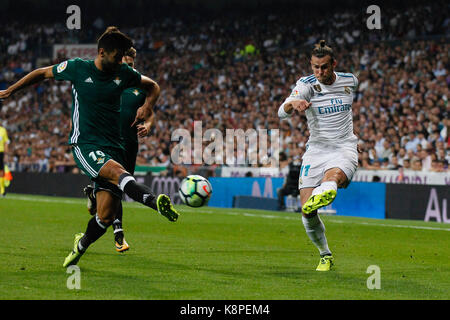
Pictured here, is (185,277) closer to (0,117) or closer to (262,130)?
(262,130)

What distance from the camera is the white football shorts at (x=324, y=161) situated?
846 cm

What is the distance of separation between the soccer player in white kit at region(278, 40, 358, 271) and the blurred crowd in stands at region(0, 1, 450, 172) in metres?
10.2

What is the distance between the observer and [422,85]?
948 inches

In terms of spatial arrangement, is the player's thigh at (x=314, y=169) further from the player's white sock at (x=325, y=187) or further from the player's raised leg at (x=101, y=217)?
the player's raised leg at (x=101, y=217)

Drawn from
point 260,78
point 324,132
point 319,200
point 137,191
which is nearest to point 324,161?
point 324,132

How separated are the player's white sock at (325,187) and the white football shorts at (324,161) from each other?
507mm

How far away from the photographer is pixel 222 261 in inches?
363

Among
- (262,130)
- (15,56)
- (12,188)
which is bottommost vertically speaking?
(12,188)

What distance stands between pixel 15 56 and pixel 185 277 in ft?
126

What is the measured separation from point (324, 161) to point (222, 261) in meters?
1.75

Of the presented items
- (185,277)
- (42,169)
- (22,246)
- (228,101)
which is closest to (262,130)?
(228,101)

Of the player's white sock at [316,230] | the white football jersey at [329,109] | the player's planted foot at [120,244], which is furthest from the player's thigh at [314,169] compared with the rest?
the player's planted foot at [120,244]

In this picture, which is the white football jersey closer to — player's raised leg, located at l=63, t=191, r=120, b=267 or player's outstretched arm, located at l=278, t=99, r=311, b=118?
player's outstretched arm, located at l=278, t=99, r=311, b=118
